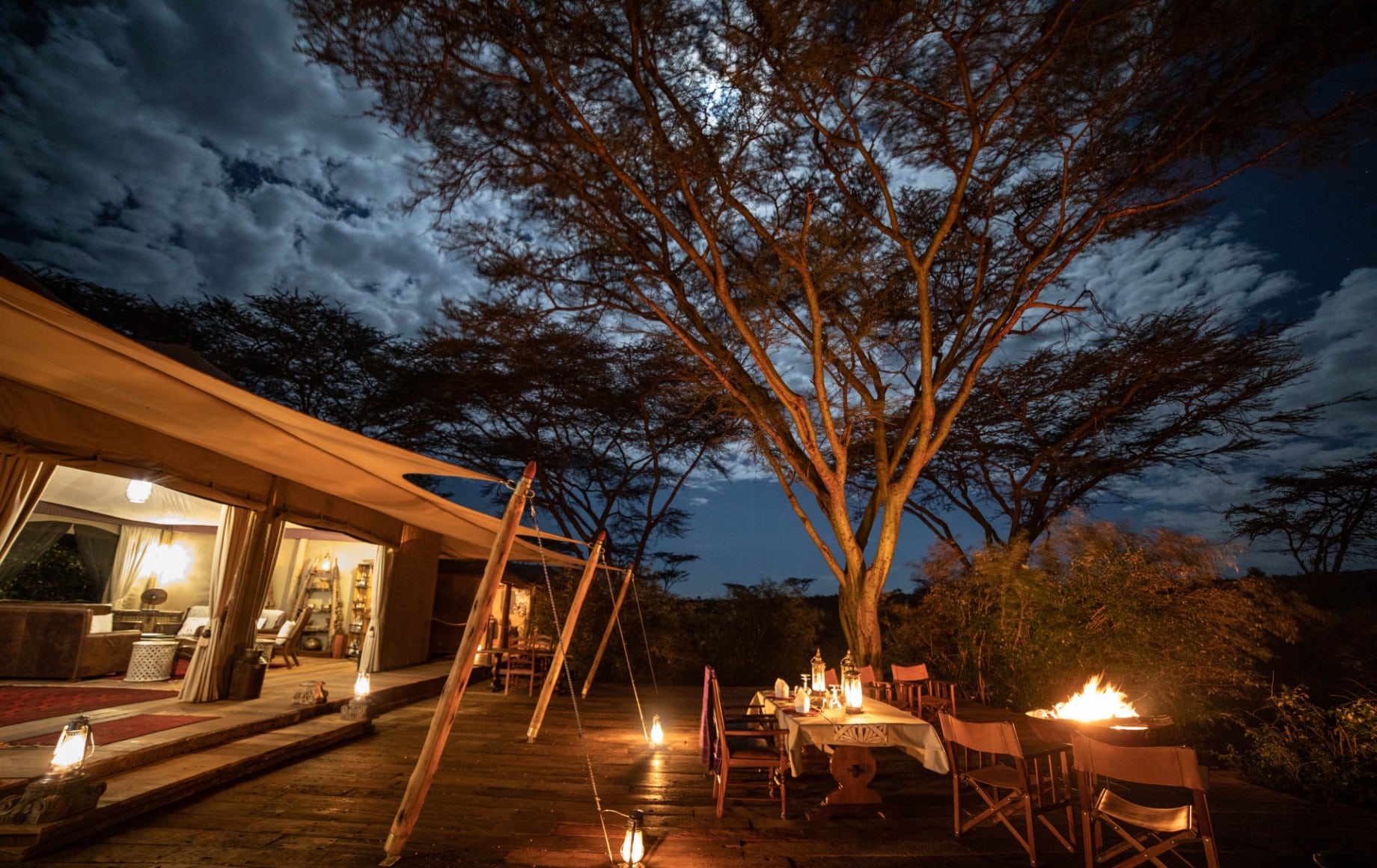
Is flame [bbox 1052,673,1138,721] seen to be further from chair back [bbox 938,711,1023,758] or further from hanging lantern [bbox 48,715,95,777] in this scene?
hanging lantern [bbox 48,715,95,777]

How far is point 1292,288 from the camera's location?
42.4 feet

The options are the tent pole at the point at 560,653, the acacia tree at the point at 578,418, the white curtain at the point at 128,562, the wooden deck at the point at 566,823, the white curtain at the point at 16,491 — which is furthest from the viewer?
the acacia tree at the point at 578,418

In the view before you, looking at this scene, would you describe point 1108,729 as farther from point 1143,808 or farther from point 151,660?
point 151,660

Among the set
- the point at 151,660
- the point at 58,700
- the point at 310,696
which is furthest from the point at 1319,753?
the point at 151,660

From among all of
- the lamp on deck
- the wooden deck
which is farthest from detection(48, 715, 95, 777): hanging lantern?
the wooden deck

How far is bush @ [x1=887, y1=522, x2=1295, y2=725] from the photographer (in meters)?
6.28

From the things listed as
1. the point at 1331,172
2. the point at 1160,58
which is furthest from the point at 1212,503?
the point at 1160,58

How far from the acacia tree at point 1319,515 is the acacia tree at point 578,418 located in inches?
403

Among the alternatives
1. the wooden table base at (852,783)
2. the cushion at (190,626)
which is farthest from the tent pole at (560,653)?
the cushion at (190,626)

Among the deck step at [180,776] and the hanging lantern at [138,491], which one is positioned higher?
the hanging lantern at [138,491]

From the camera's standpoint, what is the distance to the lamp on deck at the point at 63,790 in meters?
2.92

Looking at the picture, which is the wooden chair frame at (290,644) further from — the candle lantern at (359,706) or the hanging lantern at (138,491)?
the candle lantern at (359,706)

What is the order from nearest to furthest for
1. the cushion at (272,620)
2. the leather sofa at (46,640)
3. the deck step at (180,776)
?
the deck step at (180,776), the leather sofa at (46,640), the cushion at (272,620)

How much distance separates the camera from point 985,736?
322 centimetres
